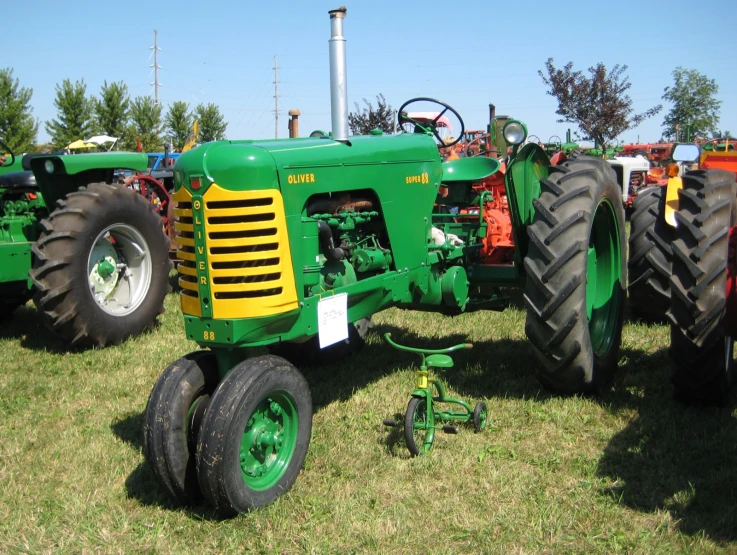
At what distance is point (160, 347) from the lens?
598cm

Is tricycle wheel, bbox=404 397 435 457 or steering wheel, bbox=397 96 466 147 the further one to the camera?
steering wheel, bbox=397 96 466 147

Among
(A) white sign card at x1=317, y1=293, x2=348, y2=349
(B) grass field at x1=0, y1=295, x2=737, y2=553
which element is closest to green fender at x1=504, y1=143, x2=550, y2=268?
(B) grass field at x1=0, y1=295, x2=737, y2=553

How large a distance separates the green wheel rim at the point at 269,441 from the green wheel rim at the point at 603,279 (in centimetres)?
231

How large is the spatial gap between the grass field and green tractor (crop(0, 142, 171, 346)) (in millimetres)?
698

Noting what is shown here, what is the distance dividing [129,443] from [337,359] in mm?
1716

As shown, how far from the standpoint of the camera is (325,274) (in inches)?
152

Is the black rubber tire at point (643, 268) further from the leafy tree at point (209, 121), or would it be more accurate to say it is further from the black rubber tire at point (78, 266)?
the leafy tree at point (209, 121)

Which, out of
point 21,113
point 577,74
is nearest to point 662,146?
point 577,74

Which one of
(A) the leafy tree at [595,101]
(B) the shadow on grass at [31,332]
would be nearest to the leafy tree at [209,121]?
(A) the leafy tree at [595,101]

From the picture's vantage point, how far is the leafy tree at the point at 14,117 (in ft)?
97.5

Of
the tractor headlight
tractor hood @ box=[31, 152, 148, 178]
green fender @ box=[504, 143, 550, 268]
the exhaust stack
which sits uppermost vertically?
the exhaust stack

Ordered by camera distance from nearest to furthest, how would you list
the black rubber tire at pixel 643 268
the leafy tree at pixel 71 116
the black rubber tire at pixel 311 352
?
the black rubber tire at pixel 311 352 < the black rubber tire at pixel 643 268 < the leafy tree at pixel 71 116

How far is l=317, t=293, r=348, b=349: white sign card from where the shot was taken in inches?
142

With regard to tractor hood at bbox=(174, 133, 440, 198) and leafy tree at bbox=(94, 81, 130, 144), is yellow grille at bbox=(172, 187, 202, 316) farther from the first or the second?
leafy tree at bbox=(94, 81, 130, 144)
